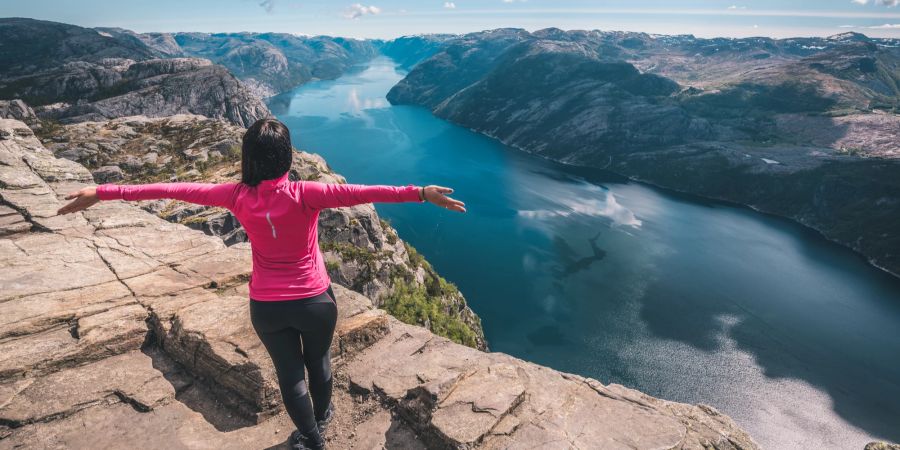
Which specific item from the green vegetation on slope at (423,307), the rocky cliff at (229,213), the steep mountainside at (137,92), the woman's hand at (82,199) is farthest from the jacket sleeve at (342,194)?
the steep mountainside at (137,92)

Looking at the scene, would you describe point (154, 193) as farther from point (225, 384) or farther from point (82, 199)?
point (225, 384)

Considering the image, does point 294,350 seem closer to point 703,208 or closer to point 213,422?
point 213,422

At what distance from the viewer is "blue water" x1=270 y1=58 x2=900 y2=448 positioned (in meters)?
56.6

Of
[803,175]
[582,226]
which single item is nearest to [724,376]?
[582,226]

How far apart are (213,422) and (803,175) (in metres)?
188

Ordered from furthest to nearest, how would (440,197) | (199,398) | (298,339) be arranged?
(199,398) → (298,339) → (440,197)

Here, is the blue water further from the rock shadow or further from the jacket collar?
the jacket collar

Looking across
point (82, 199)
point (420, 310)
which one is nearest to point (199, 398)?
point (82, 199)

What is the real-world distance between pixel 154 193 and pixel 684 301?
84.5 m

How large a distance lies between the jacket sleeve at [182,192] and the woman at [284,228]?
0.04ft

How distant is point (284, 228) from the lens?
4.78m

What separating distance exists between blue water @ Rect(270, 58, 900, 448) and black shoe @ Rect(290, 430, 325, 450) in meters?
57.3

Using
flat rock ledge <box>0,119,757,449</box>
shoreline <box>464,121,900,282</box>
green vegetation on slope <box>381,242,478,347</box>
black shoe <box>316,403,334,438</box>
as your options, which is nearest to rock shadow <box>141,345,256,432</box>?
flat rock ledge <box>0,119,757,449</box>

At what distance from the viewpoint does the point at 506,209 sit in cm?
11250
